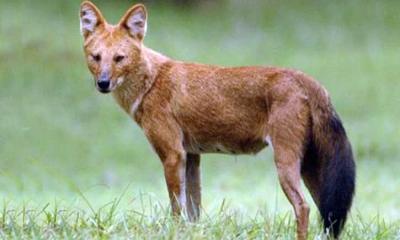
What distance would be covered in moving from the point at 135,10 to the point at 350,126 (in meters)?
8.91

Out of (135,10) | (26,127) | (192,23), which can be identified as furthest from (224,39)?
(135,10)

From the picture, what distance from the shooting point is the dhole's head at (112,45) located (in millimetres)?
8266

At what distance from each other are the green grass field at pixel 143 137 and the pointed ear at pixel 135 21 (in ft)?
3.75

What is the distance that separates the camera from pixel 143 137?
16.5 metres

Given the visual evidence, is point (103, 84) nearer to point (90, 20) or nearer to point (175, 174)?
point (90, 20)

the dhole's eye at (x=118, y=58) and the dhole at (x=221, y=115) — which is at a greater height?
the dhole's eye at (x=118, y=58)

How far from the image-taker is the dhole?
7.75 m

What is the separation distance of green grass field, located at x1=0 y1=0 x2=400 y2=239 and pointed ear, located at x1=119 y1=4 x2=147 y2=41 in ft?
3.75

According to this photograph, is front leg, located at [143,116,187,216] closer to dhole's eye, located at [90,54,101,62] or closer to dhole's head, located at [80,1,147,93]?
dhole's head, located at [80,1,147,93]

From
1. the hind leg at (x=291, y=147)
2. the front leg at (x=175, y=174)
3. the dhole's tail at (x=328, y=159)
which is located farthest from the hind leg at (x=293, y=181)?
the front leg at (x=175, y=174)

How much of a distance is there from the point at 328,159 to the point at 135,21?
1699 mm

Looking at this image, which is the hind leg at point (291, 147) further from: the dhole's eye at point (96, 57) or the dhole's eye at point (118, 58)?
the dhole's eye at point (96, 57)

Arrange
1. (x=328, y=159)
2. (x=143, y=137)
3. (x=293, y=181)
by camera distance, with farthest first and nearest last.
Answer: (x=143, y=137), (x=328, y=159), (x=293, y=181)

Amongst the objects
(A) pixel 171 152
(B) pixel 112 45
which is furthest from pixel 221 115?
(B) pixel 112 45
